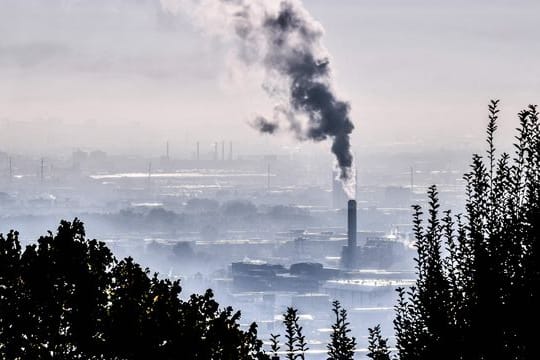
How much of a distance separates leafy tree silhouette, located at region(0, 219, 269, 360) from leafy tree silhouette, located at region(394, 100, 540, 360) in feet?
6.85

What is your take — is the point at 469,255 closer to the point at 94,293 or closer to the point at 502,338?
the point at 502,338

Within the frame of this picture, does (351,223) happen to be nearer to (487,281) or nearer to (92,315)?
(92,315)

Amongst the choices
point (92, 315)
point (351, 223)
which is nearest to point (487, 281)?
point (92, 315)

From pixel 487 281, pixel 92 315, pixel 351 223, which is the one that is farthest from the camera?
pixel 351 223

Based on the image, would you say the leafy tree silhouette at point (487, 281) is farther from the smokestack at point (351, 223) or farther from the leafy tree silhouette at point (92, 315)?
the smokestack at point (351, 223)

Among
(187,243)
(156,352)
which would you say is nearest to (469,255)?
(156,352)

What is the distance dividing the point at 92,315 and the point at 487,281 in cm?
435

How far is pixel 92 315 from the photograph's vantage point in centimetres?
1299

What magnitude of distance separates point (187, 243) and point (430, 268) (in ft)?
499

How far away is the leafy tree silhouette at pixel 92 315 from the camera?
12734 mm

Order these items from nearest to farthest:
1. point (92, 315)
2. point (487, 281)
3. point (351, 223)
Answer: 1. point (487, 281)
2. point (92, 315)
3. point (351, 223)

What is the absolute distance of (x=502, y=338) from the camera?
1091 cm

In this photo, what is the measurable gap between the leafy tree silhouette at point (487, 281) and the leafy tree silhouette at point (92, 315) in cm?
209

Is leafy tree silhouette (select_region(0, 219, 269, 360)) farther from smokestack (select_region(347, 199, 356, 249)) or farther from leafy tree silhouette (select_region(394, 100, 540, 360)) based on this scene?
smokestack (select_region(347, 199, 356, 249))
